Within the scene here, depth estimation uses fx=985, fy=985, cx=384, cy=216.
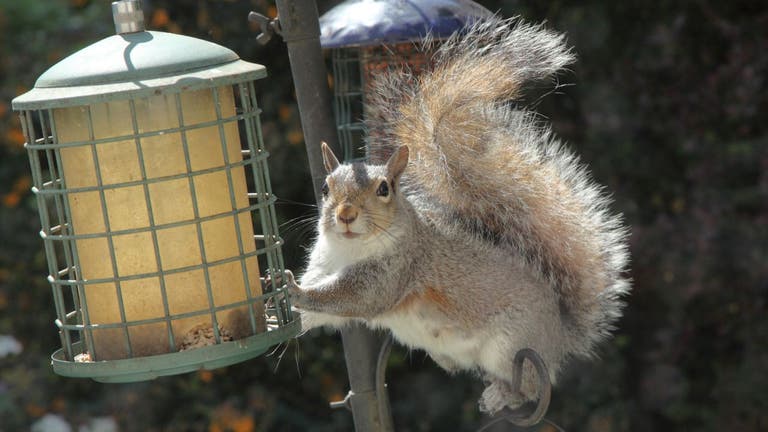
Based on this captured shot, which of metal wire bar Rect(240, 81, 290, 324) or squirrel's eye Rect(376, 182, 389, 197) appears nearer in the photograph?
metal wire bar Rect(240, 81, 290, 324)

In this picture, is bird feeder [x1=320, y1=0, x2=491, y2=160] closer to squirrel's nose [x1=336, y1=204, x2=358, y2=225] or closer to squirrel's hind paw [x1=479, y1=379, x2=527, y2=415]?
squirrel's nose [x1=336, y1=204, x2=358, y2=225]

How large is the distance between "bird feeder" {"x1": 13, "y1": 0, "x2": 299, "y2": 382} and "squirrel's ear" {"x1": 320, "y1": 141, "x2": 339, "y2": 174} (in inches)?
4.3

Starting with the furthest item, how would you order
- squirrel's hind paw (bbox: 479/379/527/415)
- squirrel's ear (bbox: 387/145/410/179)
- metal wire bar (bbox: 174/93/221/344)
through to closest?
squirrel's hind paw (bbox: 479/379/527/415), squirrel's ear (bbox: 387/145/410/179), metal wire bar (bbox: 174/93/221/344)

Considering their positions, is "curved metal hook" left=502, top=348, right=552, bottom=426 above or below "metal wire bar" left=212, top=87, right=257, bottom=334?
below

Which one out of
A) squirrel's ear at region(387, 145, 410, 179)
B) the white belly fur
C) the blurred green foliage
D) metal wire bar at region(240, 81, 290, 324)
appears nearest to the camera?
metal wire bar at region(240, 81, 290, 324)

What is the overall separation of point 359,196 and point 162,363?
15.9 inches

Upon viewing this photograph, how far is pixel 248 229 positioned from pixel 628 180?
1747 millimetres

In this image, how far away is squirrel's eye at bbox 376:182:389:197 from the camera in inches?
58.1

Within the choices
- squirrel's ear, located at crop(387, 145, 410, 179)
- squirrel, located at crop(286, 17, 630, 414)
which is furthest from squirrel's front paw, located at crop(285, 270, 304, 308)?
squirrel's ear, located at crop(387, 145, 410, 179)

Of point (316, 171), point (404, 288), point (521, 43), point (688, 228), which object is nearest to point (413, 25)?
point (521, 43)

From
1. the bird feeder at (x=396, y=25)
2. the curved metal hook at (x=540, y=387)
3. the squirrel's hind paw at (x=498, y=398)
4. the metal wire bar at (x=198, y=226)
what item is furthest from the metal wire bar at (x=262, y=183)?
the squirrel's hind paw at (x=498, y=398)

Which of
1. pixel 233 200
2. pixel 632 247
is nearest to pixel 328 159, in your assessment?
pixel 233 200

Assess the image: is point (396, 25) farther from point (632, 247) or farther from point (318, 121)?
point (632, 247)

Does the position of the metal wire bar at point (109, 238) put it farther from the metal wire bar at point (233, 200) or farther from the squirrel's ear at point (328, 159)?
the squirrel's ear at point (328, 159)
